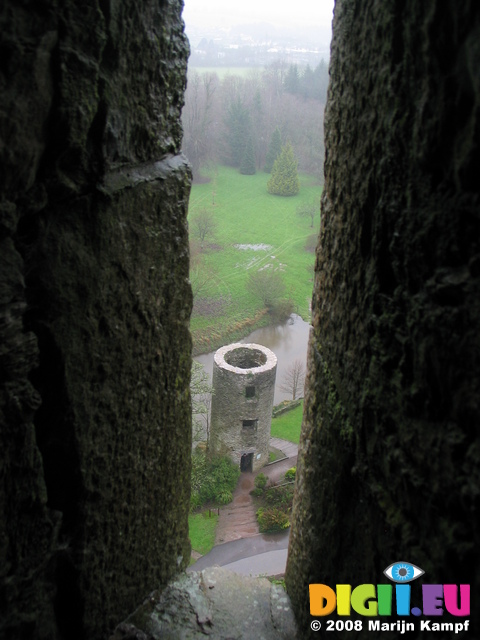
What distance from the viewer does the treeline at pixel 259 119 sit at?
26.2 meters

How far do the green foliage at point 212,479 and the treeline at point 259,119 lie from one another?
50.7 feet

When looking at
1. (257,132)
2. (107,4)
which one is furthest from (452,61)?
(257,132)

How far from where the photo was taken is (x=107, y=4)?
158 centimetres

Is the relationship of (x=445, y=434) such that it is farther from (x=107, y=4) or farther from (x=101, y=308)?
(x=107, y=4)

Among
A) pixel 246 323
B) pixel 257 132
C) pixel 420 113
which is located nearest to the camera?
pixel 420 113

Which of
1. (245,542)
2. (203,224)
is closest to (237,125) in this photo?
(203,224)

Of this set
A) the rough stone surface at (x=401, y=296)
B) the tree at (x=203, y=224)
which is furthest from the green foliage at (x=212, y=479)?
the tree at (x=203, y=224)

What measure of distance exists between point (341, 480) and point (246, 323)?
16.9 m

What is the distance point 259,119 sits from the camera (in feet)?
90.3

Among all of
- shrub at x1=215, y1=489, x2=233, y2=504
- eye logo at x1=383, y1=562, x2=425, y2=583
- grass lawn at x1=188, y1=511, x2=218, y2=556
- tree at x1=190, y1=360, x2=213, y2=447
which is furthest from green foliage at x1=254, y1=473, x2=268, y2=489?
eye logo at x1=383, y1=562, x2=425, y2=583

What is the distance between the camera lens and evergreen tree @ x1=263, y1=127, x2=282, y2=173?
26.6 meters

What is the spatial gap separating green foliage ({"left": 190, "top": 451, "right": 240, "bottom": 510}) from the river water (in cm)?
494

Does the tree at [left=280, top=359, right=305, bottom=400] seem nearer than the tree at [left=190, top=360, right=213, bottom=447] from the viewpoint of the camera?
No

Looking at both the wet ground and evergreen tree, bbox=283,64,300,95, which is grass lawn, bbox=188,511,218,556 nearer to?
the wet ground
